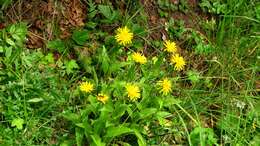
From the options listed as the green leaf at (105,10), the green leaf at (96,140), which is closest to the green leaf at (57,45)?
the green leaf at (105,10)

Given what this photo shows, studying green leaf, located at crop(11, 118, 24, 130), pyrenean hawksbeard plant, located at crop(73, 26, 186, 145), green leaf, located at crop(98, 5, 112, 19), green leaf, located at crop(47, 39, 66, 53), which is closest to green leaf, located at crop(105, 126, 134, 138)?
pyrenean hawksbeard plant, located at crop(73, 26, 186, 145)

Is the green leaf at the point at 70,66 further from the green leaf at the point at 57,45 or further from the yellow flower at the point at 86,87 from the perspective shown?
the yellow flower at the point at 86,87

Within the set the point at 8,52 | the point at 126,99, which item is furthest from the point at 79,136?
the point at 8,52

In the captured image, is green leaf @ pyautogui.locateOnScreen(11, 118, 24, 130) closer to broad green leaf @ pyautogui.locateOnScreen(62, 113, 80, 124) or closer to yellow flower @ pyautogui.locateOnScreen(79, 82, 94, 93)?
broad green leaf @ pyautogui.locateOnScreen(62, 113, 80, 124)

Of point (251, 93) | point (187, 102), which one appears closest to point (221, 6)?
point (251, 93)

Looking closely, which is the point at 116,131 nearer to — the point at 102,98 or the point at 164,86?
the point at 102,98
